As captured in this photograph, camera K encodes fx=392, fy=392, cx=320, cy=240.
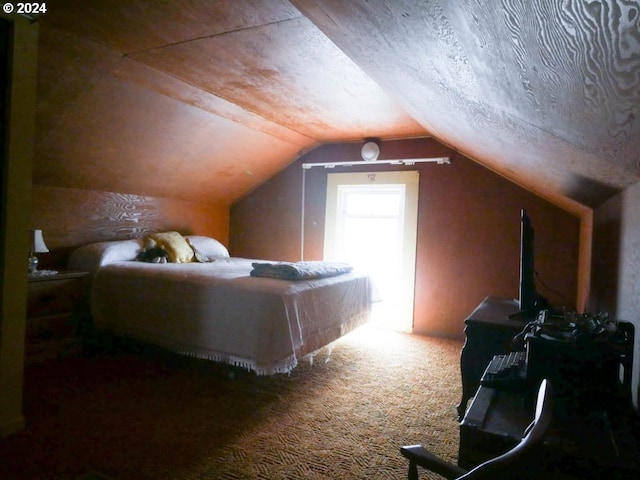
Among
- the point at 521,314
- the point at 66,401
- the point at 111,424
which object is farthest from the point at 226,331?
the point at 521,314

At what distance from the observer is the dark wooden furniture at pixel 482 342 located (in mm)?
2082

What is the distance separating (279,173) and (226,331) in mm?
3117

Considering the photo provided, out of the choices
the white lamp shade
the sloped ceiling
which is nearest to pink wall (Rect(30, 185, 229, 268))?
the sloped ceiling

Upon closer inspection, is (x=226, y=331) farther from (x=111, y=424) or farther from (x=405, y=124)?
(x=405, y=124)

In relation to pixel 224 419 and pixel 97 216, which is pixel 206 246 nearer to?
pixel 97 216

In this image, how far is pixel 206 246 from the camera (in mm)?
4676

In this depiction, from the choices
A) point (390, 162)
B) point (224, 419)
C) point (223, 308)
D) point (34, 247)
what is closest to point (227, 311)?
point (223, 308)

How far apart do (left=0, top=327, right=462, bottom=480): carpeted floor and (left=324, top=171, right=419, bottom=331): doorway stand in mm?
1227

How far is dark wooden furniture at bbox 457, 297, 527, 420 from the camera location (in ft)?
6.83

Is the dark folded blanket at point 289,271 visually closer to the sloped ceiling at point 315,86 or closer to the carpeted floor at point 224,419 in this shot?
the carpeted floor at point 224,419

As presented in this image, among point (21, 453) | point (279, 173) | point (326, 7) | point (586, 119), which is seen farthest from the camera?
point (279, 173)

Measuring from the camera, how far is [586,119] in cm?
108

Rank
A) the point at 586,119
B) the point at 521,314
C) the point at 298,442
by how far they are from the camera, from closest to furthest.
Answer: the point at 586,119 → the point at 298,442 → the point at 521,314

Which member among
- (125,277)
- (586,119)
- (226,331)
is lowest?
(226,331)
